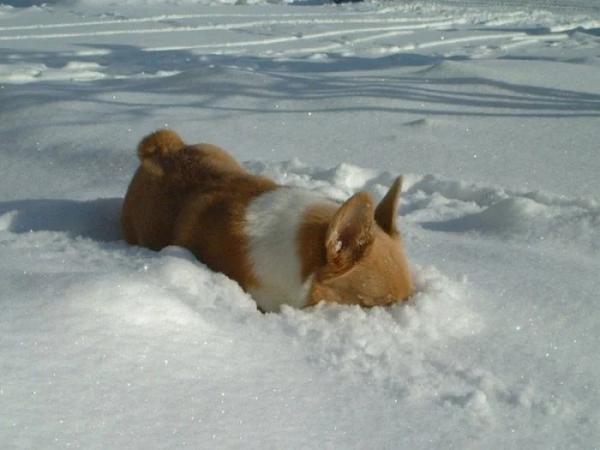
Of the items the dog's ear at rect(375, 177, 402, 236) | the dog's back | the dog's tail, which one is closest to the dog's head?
the dog's ear at rect(375, 177, 402, 236)

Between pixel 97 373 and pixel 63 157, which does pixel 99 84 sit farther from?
pixel 97 373

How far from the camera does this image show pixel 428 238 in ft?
10.3

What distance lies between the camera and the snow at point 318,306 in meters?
1.61

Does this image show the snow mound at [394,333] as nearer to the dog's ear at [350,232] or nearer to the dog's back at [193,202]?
the dog's ear at [350,232]

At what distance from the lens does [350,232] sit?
2.42m

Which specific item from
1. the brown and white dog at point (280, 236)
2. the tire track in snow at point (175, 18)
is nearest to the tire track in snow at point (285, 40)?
the tire track in snow at point (175, 18)

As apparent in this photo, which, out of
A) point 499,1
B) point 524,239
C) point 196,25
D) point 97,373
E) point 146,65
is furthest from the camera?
point 499,1

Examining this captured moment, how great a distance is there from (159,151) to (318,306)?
48.1 inches

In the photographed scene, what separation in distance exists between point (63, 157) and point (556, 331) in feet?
9.46

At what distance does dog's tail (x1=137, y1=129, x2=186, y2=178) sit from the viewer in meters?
3.18

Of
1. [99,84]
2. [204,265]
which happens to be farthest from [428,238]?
[99,84]

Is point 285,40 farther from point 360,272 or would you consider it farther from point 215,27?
point 360,272

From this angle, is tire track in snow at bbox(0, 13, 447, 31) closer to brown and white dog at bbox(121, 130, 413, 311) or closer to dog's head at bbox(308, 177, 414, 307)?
brown and white dog at bbox(121, 130, 413, 311)

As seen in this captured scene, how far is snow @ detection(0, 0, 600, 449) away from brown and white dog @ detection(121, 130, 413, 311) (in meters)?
0.11
